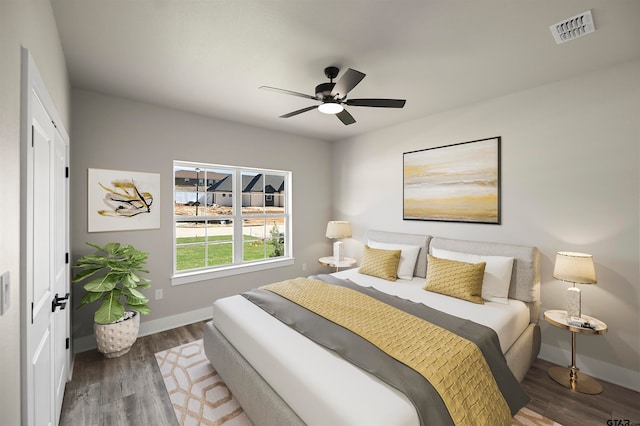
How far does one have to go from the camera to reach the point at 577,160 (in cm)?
263

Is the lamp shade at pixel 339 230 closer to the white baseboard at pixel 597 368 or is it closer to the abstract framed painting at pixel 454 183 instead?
the abstract framed painting at pixel 454 183

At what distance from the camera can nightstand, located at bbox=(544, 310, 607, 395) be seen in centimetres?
228

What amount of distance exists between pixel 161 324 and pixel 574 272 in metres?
4.19

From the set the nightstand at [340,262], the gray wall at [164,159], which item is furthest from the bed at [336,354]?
the gray wall at [164,159]

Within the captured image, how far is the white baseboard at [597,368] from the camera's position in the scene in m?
2.37

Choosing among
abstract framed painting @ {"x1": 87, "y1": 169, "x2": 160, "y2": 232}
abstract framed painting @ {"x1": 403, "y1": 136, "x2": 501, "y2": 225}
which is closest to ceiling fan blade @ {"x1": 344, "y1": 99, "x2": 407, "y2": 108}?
abstract framed painting @ {"x1": 403, "y1": 136, "x2": 501, "y2": 225}

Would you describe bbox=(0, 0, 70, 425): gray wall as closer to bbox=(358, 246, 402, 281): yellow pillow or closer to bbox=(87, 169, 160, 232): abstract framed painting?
bbox=(87, 169, 160, 232): abstract framed painting

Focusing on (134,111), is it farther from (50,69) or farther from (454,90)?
(454,90)

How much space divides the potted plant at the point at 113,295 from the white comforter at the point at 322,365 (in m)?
0.93

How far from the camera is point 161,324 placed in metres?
3.39

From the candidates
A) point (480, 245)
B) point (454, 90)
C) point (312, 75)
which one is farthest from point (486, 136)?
point (312, 75)

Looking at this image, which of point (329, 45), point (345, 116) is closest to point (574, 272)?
point (345, 116)

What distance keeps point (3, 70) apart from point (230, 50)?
155 cm

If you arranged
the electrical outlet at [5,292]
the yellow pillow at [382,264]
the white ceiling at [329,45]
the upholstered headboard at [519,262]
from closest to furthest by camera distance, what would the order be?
1. the electrical outlet at [5,292]
2. the white ceiling at [329,45]
3. the upholstered headboard at [519,262]
4. the yellow pillow at [382,264]
